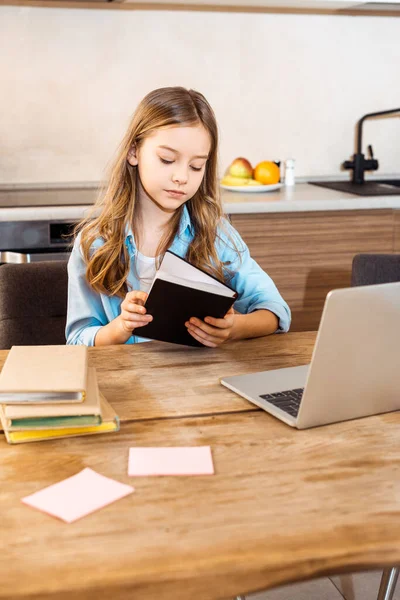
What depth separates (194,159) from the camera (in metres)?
1.73

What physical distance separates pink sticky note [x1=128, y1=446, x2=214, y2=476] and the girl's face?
0.73m

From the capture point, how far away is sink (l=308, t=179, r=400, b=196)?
3.18 meters

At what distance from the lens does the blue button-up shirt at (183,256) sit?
5.94ft

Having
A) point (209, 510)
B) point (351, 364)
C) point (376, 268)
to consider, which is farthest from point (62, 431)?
point (376, 268)

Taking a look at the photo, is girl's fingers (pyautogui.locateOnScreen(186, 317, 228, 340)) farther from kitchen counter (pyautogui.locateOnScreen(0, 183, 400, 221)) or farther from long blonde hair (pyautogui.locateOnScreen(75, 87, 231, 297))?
kitchen counter (pyautogui.locateOnScreen(0, 183, 400, 221))

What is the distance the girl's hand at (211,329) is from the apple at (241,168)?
5.96 ft

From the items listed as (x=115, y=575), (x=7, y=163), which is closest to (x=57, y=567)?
(x=115, y=575)

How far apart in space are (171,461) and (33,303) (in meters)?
0.96

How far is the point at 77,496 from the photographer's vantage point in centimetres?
103

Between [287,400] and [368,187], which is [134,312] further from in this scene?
[368,187]

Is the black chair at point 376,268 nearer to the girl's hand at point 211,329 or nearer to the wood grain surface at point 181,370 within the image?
the wood grain surface at point 181,370

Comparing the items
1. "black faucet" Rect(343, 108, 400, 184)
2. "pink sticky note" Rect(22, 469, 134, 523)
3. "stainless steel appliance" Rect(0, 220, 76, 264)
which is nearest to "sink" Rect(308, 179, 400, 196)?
"black faucet" Rect(343, 108, 400, 184)

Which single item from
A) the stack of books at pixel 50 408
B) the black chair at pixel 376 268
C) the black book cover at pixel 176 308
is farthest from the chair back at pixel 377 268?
the stack of books at pixel 50 408

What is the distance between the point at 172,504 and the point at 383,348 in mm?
430
